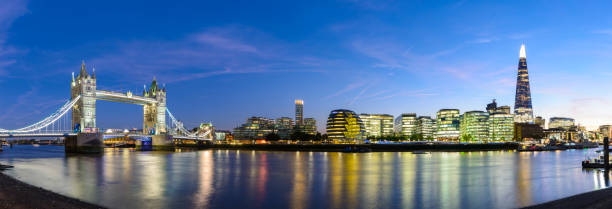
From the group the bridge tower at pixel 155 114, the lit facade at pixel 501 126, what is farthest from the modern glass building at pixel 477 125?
the bridge tower at pixel 155 114

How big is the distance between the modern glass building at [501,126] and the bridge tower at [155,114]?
142 metres

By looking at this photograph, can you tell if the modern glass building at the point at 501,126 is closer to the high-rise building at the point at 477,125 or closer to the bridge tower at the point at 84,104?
the high-rise building at the point at 477,125

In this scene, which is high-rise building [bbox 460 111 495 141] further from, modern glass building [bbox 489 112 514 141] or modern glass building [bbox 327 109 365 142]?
modern glass building [bbox 327 109 365 142]

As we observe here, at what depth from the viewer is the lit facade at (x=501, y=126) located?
19338 cm

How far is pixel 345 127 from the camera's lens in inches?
7037

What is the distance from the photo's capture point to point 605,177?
3253 centimetres

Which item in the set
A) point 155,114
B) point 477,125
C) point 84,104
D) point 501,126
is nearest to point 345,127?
point 477,125

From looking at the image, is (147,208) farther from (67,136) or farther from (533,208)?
(67,136)

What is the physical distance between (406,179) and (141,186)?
1923 centimetres

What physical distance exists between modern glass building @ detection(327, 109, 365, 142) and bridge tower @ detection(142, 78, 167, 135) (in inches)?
3011

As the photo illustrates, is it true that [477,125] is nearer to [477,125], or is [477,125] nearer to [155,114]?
[477,125]

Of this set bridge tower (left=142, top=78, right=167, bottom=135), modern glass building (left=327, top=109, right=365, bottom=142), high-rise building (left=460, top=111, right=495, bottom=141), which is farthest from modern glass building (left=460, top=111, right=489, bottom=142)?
bridge tower (left=142, top=78, right=167, bottom=135)

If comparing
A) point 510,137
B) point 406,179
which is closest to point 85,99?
point 406,179

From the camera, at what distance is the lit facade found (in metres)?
193
